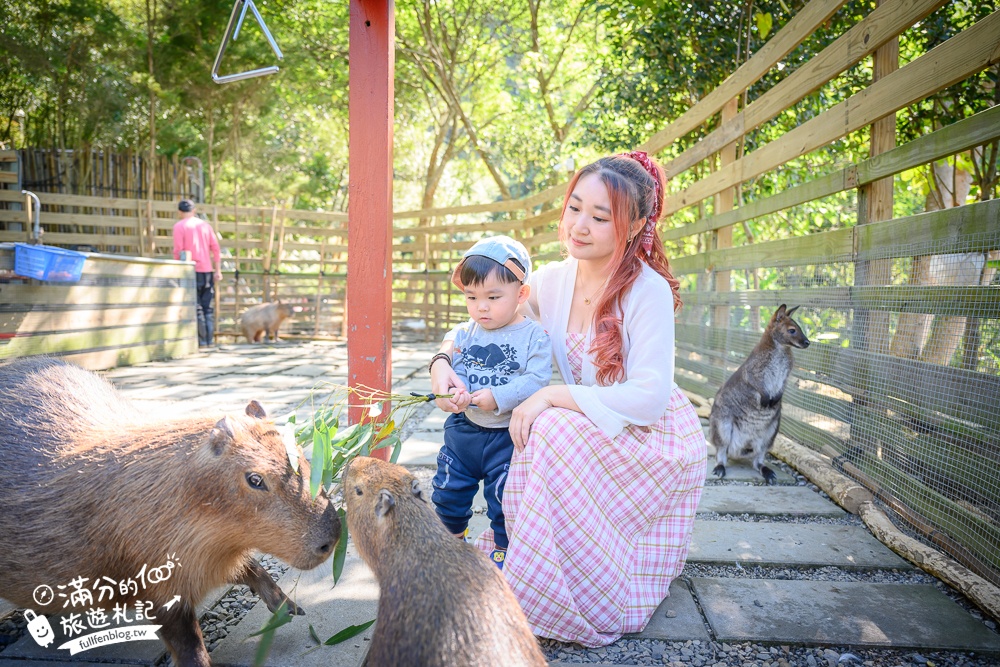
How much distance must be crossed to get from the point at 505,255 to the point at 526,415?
A: 61 cm

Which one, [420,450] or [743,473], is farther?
[420,450]

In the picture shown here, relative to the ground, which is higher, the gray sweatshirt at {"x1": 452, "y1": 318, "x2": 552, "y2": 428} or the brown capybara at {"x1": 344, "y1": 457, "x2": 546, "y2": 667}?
the gray sweatshirt at {"x1": 452, "y1": 318, "x2": 552, "y2": 428}

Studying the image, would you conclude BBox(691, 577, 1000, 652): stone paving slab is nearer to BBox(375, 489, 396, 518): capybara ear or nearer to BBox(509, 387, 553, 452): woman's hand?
BBox(509, 387, 553, 452): woman's hand

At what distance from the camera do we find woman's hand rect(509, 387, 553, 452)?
2164 mm

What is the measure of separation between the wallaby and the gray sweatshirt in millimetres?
1940

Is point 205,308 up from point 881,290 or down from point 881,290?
down

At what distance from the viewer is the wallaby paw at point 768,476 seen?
144 inches

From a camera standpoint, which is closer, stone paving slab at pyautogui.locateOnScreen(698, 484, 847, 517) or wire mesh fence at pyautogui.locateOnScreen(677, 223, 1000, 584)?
wire mesh fence at pyautogui.locateOnScreen(677, 223, 1000, 584)

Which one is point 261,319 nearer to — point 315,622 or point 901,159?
point 315,622

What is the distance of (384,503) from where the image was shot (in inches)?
67.8

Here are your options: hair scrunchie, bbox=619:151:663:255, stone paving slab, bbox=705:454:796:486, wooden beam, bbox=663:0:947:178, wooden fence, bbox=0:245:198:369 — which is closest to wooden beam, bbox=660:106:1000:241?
wooden beam, bbox=663:0:947:178

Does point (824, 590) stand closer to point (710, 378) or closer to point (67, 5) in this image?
point (710, 378)

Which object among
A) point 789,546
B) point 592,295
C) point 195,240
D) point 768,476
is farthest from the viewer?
point 195,240

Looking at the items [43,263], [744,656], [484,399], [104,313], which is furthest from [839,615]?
[104,313]
